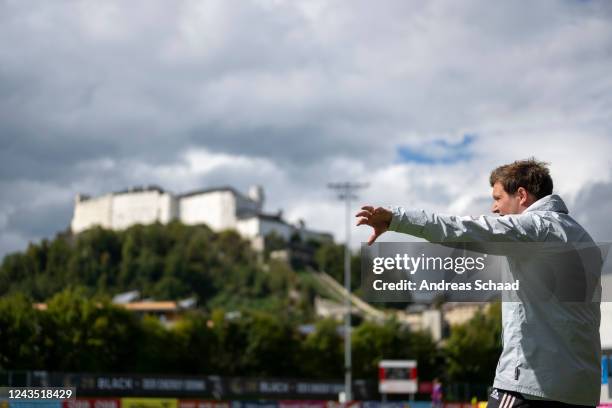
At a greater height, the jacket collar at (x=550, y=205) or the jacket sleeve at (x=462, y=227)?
the jacket collar at (x=550, y=205)

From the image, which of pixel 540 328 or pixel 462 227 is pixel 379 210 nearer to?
pixel 462 227

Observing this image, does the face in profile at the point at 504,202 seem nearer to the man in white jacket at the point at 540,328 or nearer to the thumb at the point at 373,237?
the man in white jacket at the point at 540,328

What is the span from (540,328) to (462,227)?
0.62m

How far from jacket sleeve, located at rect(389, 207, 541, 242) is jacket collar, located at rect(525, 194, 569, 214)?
0.20 meters

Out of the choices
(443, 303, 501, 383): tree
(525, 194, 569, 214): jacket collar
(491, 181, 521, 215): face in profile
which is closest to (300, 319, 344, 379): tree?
(443, 303, 501, 383): tree

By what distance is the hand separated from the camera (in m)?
3.68

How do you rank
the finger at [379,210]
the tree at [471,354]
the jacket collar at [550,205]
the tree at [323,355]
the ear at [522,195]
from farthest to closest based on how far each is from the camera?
A: the tree at [471,354] → the tree at [323,355] → the ear at [522,195] → the jacket collar at [550,205] → the finger at [379,210]

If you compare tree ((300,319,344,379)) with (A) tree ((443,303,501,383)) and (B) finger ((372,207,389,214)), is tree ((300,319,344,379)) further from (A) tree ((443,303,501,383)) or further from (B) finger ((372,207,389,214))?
(B) finger ((372,207,389,214))

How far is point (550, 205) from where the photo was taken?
13.2 feet

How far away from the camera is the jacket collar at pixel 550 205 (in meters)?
4.02

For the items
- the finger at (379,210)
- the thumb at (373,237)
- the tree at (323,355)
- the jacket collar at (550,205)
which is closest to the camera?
the finger at (379,210)

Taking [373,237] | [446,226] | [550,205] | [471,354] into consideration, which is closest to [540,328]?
[550,205]

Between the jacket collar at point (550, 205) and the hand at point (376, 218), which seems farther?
the jacket collar at point (550, 205)

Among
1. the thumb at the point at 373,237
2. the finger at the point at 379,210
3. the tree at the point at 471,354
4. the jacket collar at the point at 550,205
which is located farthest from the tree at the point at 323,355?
the finger at the point at 379,210
